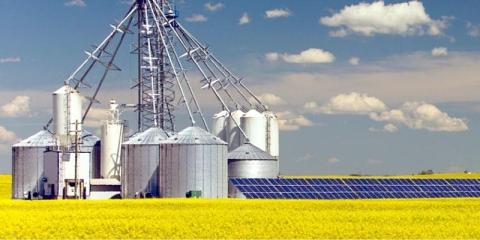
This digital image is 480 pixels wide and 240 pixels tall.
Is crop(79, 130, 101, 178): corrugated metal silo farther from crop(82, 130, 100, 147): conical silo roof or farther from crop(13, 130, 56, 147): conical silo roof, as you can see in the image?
crop(13, 130, 56, 147): conical silo roof

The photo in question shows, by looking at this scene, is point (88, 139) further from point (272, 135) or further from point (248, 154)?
point (272, 135)

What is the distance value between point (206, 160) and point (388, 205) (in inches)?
1167

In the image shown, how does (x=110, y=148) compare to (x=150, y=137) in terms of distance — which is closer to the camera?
(x=150, y=137)

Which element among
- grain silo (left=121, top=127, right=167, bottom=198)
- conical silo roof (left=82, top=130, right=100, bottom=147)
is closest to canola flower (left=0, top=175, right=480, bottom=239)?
grain silo (left=121, top=127, right=167, bottom=198)

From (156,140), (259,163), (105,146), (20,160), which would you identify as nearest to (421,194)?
(259,163)

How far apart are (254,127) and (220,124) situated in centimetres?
692

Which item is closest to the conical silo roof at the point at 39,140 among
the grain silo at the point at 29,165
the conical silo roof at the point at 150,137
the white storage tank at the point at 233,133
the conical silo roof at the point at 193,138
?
the grain silo at the point at 29,165

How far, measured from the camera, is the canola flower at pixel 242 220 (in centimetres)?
5603

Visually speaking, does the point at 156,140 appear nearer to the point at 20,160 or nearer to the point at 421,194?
the point at 20,160

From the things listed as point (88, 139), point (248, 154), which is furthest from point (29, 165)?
point (248, 154)

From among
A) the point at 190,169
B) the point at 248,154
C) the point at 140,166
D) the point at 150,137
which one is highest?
the point at 150,137

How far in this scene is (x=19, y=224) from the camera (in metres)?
61.2

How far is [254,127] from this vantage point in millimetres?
131500

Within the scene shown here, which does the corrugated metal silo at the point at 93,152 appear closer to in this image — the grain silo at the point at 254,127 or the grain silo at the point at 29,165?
the grain silo at the point at 29,165
